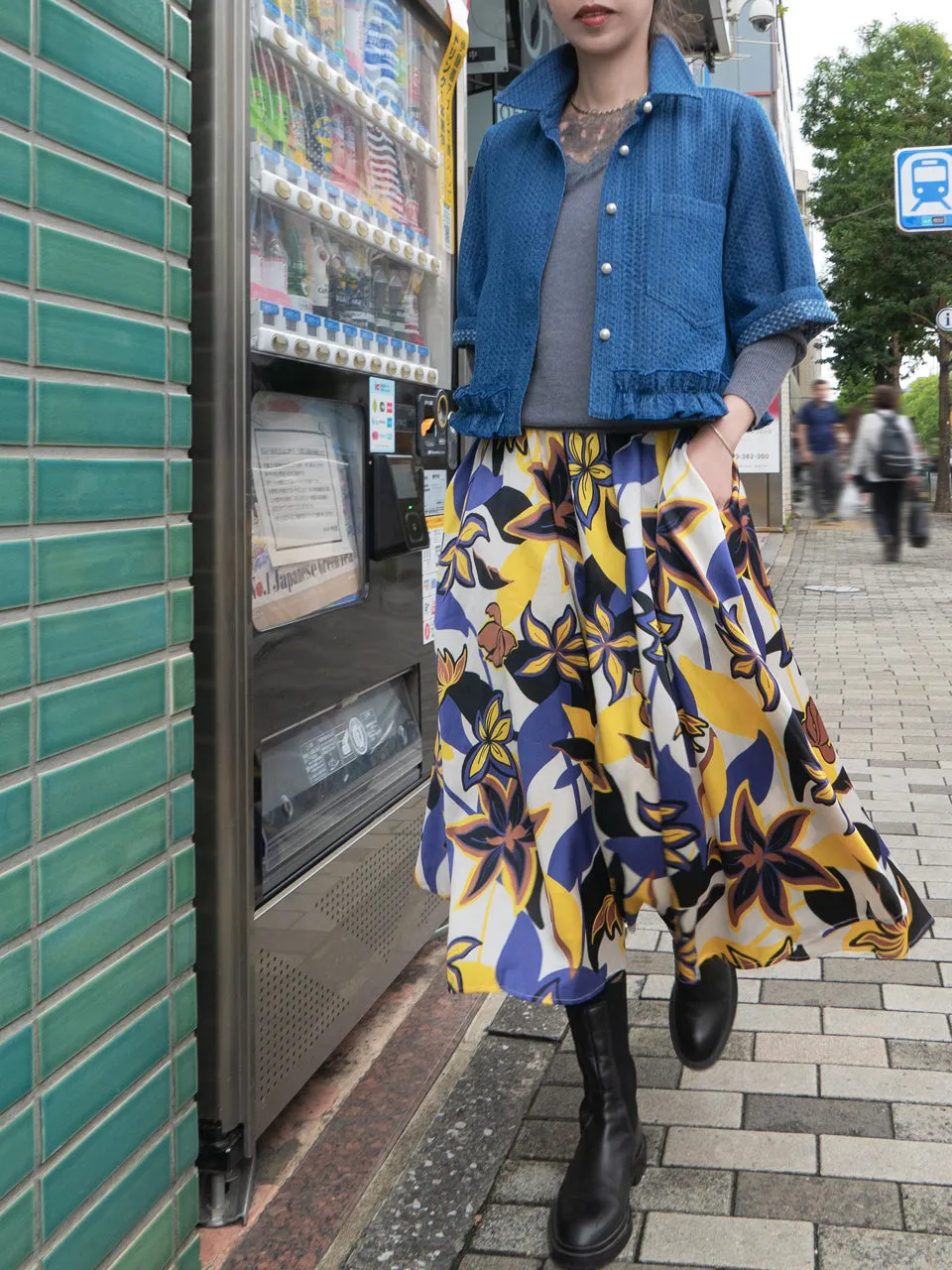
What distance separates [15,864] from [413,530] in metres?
1.55

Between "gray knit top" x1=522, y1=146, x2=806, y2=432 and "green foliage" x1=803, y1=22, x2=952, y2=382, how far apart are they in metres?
26.1

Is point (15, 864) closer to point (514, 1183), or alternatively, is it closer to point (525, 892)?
point (525, 892)

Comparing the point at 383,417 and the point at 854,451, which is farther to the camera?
the point at 854,451

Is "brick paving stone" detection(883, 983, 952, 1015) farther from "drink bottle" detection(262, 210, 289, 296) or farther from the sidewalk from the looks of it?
"drink bottle" detection(262, 210, 289, 296)

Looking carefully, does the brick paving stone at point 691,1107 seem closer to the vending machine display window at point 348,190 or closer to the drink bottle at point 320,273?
the vending machine display window at point 348,190

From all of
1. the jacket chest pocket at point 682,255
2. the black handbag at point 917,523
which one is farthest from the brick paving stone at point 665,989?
the black handbag at point 917,523

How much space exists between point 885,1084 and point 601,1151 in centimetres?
73

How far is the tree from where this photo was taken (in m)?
26.0

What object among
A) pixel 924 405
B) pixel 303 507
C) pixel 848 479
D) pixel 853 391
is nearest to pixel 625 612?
pixel 303 507

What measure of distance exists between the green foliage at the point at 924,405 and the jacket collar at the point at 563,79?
7410 centimetres

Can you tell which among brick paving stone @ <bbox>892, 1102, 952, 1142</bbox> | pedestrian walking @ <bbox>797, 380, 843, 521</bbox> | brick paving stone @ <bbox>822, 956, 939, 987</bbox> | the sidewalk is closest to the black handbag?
→ pedestrian walking @ <bbox>797, 380, 843, 521</bbox>

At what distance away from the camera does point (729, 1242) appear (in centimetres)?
188

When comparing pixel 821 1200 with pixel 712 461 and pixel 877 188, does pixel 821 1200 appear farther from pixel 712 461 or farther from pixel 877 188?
pixel 877 188

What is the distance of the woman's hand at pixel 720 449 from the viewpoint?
1.87 m
